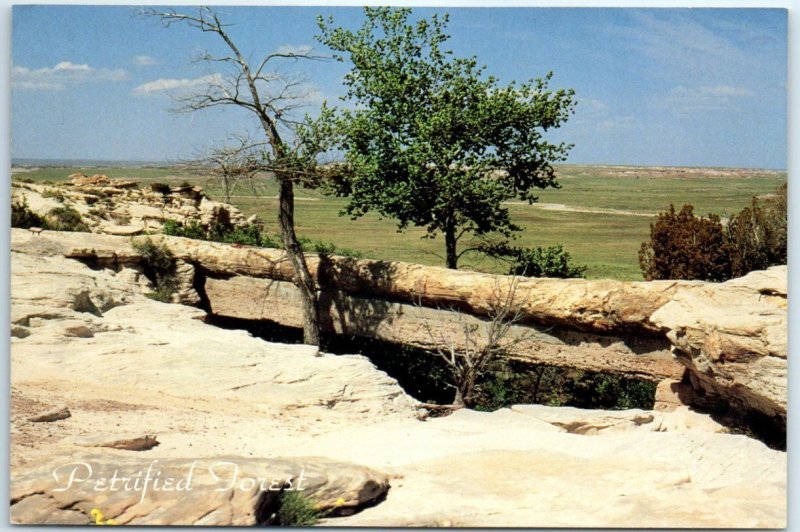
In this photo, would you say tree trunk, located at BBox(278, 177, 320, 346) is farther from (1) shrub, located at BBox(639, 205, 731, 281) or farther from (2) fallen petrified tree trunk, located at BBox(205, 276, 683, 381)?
(1) shrub, located at BBox(639, 205, 731, 281)

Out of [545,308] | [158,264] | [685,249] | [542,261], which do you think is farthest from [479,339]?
[158,264]

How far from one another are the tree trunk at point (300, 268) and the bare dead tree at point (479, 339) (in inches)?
52.4

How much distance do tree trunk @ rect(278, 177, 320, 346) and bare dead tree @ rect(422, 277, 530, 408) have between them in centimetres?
133

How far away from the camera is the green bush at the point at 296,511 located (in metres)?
6.04

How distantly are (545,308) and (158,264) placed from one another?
488 centimetres

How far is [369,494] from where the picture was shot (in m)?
6.04

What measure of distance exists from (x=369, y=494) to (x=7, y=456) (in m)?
2.80

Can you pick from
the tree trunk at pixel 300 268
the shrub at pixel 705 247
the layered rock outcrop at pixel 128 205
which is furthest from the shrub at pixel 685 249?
the layered rock outcrop at pixel 128 205

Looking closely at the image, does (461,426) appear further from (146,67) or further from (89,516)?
(146,67)

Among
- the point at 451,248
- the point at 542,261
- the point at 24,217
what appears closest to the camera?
the point at 24,217

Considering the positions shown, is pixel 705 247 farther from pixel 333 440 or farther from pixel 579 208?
pixel 333 440

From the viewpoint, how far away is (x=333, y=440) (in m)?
6.75

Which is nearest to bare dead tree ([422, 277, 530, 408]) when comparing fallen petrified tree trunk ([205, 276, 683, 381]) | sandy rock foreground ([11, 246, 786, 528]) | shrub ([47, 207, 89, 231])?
fallen petrified tree trunk ([205, 276, 683, 381])

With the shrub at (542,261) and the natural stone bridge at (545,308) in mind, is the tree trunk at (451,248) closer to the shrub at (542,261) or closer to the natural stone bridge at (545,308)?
the shrub at (542,261)
